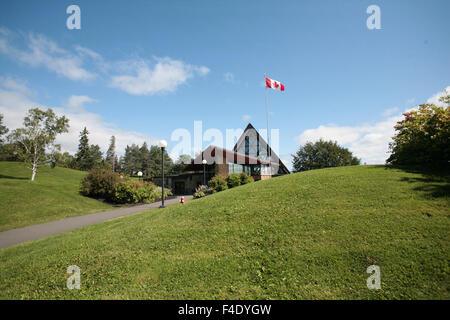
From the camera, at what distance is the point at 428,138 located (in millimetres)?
6469

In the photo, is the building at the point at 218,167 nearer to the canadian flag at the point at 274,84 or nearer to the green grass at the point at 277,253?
the canadian flag at the point at 274,84

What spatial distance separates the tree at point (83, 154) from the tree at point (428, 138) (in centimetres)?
6849

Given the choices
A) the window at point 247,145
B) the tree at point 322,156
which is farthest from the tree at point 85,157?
the tree at point 322,156

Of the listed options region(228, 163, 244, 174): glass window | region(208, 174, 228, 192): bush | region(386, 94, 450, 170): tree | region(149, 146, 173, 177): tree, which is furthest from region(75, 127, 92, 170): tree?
region(386, 94, 450, 170): tree

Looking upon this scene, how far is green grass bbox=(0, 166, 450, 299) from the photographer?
310 cm

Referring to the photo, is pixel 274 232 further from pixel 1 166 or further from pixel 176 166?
pixel 176 166

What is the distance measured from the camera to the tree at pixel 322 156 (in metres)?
40.6

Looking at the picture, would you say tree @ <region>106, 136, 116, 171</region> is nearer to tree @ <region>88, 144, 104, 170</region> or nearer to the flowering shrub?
tree @ <region>88, 144, 104, 170</region>

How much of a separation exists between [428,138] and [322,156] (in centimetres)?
3726

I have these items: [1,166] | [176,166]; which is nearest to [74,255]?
[1,166]

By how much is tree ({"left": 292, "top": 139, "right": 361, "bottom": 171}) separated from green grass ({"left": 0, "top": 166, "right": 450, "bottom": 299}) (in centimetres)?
3765

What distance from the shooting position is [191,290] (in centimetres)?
325
